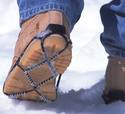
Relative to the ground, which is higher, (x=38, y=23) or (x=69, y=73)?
(x=38, y=23)

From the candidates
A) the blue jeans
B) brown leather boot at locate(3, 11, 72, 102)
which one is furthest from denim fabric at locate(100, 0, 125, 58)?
brown leather boot at locate(3, 11, 72, 102)

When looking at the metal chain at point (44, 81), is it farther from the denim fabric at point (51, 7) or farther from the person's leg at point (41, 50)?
the denim fabric at point (51, 7)

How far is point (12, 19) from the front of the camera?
2.25 metres

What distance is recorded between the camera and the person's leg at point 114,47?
143 cm

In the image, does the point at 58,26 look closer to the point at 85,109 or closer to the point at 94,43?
the point at 85,109

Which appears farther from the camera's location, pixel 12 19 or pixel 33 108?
pixel 12 19

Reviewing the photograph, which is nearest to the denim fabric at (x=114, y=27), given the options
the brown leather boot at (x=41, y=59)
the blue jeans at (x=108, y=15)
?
the blue jeans at (x=108, y=15)

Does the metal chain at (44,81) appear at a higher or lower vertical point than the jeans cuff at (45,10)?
lower

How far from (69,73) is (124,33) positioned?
1.22 feet

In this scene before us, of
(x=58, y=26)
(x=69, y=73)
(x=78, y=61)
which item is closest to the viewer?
(x=58, y=26)

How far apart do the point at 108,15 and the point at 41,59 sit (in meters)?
0.25

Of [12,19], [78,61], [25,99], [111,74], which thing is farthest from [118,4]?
[12,19]

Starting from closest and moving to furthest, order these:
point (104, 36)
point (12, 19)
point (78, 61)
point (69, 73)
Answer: point (104, 36) < point (69, 73) < point (78, 61) < point (12, 19)

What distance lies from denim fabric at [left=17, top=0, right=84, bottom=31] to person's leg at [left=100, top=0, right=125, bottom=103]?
86mm
